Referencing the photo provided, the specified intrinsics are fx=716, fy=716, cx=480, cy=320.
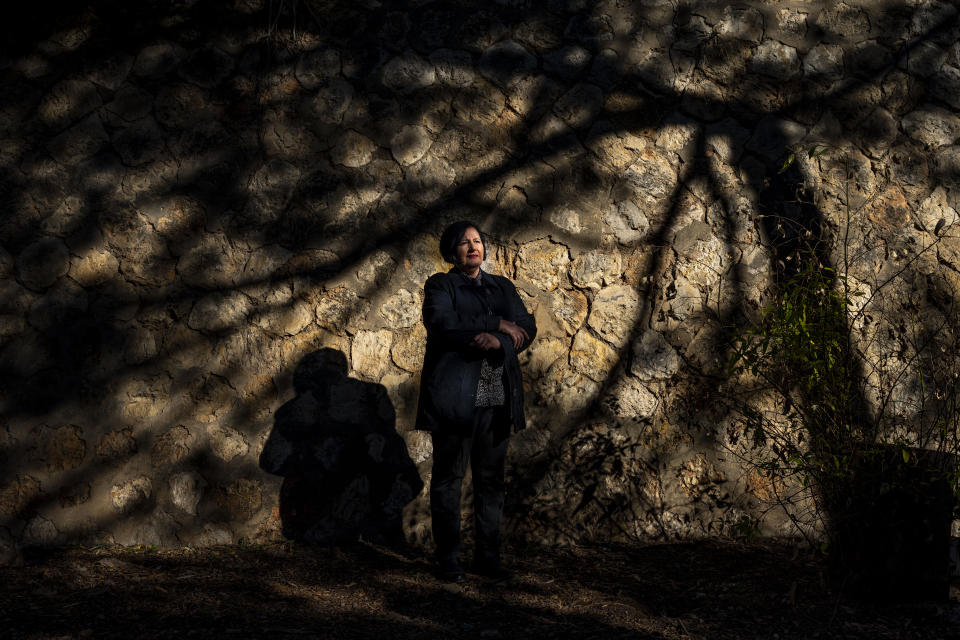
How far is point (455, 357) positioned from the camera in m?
3.14

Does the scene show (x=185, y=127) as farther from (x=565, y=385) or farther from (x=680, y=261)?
(x=680, y=261)

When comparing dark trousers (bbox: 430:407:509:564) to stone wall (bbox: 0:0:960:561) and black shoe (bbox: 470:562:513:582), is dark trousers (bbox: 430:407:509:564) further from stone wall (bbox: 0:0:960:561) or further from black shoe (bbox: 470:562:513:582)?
stone wall (bbox: 0:0:960:561)

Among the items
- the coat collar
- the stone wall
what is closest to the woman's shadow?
the stone wall

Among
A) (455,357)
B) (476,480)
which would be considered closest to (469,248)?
(455,357)

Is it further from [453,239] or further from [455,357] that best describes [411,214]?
[455,357]

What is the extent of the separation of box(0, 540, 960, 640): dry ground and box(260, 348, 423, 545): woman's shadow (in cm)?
16

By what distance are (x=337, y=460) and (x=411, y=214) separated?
4.66ft

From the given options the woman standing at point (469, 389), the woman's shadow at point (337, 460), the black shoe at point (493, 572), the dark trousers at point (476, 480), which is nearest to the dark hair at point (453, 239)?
the woman standing at point (469, 389)

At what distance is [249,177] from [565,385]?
2.11 meters

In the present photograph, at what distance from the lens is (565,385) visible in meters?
3.97

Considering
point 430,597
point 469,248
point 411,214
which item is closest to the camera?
point 430,597

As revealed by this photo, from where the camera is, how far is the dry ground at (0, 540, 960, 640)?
8.69 feet

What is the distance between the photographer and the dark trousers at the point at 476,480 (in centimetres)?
318

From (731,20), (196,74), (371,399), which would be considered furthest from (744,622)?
(196,74)
